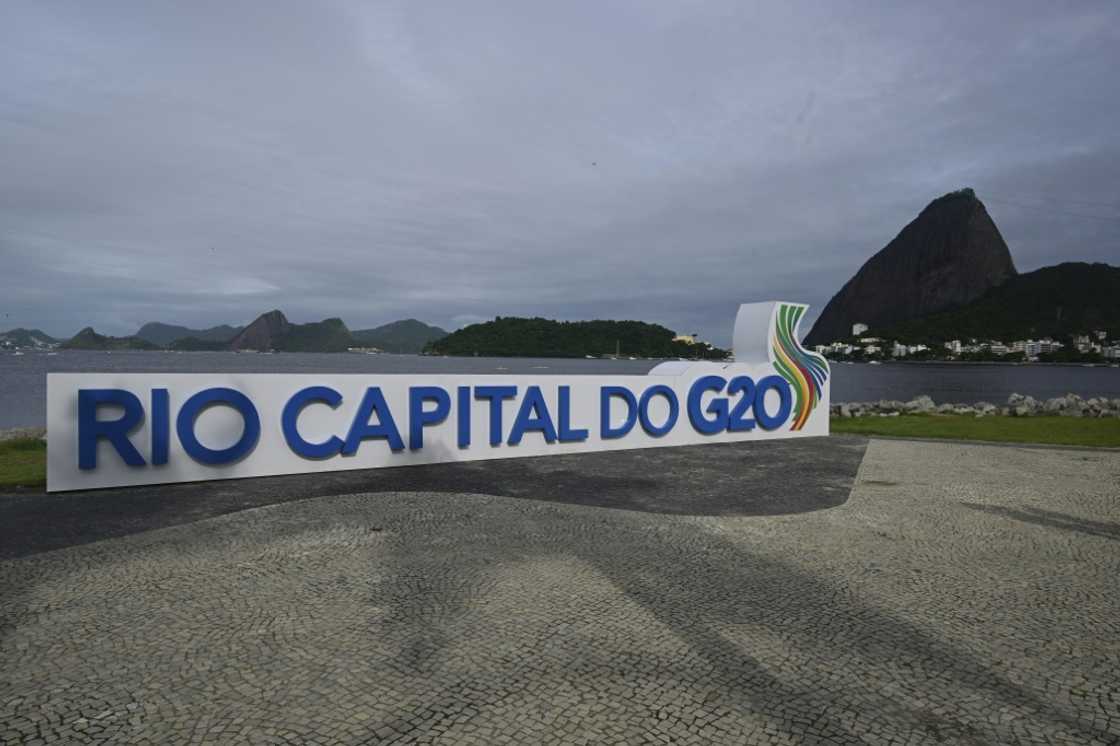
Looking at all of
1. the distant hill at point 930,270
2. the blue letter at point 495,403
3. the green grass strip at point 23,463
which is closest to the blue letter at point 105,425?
the green grass strip at point 23,463

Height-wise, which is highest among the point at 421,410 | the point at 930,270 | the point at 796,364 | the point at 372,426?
the point at 930,270

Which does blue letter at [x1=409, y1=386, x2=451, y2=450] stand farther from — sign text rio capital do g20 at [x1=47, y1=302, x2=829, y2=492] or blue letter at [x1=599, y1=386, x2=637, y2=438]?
blue letter at [x1=599, y1=386, x2=637, y2=438]

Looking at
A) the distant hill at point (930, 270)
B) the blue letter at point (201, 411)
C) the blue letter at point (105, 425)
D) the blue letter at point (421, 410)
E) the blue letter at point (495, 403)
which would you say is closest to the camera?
the blue letter at point (105, 425)

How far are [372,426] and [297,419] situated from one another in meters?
1.21

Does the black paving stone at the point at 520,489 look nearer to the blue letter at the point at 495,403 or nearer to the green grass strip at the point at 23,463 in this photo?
the blue letter at the point at 495,403

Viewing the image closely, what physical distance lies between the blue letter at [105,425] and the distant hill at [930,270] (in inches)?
7331

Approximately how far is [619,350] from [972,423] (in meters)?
120

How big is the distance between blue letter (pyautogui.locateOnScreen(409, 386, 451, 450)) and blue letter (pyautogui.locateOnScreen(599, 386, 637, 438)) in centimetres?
334

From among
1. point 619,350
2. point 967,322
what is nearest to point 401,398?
point 619,350

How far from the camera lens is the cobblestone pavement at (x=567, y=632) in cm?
319

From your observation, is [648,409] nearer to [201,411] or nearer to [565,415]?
[565,415]

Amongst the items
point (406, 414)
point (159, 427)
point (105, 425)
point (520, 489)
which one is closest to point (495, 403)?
point (406, 414)

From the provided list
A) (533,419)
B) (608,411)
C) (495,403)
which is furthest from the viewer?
(608,411)

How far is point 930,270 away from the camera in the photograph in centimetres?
16975
